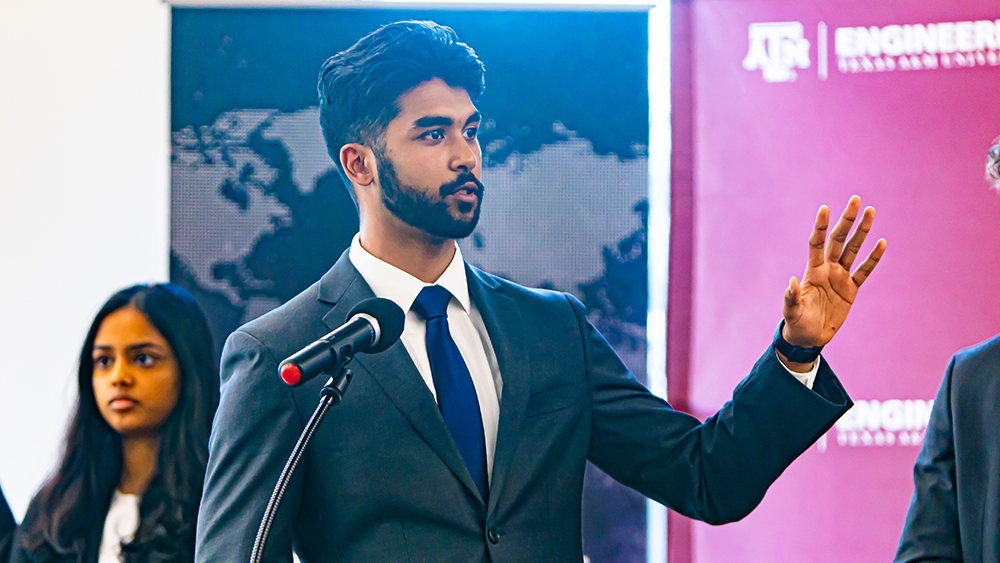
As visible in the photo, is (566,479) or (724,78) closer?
(566,479)

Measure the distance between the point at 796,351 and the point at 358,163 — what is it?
87cm

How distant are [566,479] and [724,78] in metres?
1.40

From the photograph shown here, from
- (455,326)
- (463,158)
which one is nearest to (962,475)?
(455,326)

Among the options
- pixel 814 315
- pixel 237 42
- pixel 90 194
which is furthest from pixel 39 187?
pixel 814 315

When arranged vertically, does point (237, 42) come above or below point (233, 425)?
above

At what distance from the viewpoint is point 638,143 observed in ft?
8.07

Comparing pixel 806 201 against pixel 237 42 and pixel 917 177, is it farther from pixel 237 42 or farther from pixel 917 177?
pixel 237 42

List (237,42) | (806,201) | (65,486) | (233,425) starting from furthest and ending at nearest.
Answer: (237,42) < (806,201) < (65,486) < (233,425)

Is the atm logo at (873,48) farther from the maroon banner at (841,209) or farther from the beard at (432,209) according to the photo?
the beard at (432,209)

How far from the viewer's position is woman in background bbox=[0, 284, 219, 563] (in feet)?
6.88

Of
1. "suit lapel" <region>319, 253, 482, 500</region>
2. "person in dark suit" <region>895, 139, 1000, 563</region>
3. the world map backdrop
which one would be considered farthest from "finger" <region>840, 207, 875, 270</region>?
the world map backdrop

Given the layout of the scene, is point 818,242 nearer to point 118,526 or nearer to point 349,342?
point 349,342

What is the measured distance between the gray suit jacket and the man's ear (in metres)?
0.16

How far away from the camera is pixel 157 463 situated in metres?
2.17
